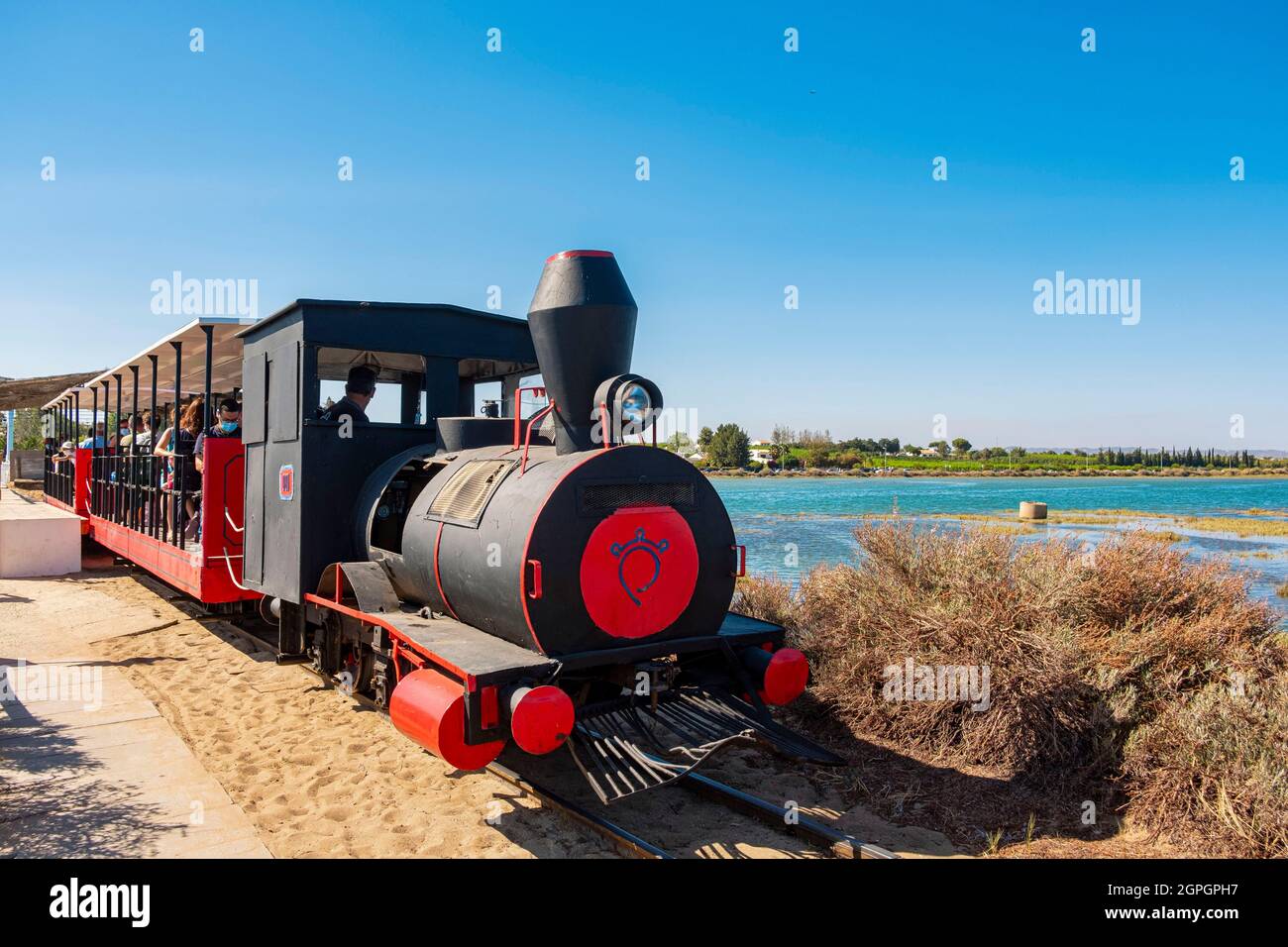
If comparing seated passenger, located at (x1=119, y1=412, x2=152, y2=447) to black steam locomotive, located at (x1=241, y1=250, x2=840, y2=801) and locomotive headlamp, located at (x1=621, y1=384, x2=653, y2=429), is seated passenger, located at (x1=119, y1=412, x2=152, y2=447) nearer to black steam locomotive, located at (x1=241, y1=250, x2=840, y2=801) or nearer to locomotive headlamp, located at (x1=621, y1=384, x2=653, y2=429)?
black steam locomotive, located at (x1=241, y1=250, x2=840, y2=801)

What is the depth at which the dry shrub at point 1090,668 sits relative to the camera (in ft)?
15.4

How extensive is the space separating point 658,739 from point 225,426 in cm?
655

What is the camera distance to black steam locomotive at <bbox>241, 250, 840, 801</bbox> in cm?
432

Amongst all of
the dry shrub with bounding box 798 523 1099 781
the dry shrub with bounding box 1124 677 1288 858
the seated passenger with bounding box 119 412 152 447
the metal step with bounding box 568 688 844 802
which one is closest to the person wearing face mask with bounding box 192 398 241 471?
the seated passenger with bounding box 119 412 152 447

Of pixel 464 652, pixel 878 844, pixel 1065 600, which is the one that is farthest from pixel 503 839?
pixel 1065 600

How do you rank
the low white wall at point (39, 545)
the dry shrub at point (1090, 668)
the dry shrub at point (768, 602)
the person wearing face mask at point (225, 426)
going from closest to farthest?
the dry shrub at point (1090, 668), the dry shrub at point (768, 602), the person wearing face mask at point (225, 426), the low white wall at point (39, 545)

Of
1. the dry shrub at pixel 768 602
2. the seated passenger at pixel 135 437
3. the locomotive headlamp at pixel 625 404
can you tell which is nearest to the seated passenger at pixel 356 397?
the locomotive headlamp at pixel 625 404

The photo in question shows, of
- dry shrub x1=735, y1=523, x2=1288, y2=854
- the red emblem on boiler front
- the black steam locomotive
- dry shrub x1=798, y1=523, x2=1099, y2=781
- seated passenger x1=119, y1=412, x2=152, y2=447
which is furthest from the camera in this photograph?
seated passenger x1=119, y1=412, x2=152, y2=447

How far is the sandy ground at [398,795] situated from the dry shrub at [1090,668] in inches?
46.4

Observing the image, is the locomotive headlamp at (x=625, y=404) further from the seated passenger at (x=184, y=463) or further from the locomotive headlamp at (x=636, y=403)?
the seated passenger at (x=184, y=463)

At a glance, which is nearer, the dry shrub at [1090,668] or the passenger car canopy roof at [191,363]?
the dry shrub at [1090,668]

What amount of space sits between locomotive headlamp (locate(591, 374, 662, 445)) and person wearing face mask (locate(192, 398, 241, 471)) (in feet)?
18.9

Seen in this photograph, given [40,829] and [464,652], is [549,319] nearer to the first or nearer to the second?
[464,652]

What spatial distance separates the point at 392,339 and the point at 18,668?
503cm
